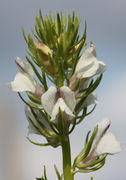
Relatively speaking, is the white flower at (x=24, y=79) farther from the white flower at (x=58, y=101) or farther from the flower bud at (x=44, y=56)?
the white flower at (x=58, y=101)

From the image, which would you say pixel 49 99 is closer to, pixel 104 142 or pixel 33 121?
pixel 33 121

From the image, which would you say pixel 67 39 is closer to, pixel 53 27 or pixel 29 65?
pixel 53 27

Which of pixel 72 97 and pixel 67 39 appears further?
pixel 67 39

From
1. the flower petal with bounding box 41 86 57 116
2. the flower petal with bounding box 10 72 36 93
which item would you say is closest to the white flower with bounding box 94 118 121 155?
the flower petal with bounding box 41 86 57 116

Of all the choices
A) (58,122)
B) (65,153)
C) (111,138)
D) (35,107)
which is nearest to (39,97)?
(35,107)

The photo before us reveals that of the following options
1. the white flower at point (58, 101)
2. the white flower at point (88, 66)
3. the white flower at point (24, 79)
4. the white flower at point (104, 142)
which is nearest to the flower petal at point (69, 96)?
the white flower at point (58, 101)

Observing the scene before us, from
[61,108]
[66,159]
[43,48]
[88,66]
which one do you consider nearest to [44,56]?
[43,48]

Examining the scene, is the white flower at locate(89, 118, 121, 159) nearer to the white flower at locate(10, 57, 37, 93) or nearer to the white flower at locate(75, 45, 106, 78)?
the white flower at locate(75, 45, 106, 78)
